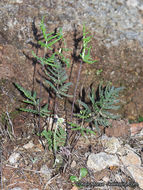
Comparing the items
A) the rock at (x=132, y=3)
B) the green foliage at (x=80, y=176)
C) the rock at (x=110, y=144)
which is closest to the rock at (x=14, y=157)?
the green foliage at (x=80, y=176)

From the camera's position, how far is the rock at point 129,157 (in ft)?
7.37

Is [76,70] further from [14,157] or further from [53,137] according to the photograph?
[14,157]

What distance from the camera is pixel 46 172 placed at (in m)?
2.07

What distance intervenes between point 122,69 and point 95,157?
3.23ft

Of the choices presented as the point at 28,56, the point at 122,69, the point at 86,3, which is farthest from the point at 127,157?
the point at 86,3

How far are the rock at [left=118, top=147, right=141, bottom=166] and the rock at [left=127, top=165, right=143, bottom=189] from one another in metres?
0.05

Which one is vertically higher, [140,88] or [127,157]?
[140,88]

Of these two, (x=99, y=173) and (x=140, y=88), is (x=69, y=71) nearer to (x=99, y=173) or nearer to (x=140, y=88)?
(x=140, y=88)

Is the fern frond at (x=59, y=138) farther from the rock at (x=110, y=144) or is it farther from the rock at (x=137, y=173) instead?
the rock at (x=137, y=173)

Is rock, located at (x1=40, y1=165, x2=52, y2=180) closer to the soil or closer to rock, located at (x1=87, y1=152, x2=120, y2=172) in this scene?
the soil

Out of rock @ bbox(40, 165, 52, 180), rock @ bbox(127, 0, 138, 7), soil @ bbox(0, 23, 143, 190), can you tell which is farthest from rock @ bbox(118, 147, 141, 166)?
rock @ bbox(127, 0, 138, 7)

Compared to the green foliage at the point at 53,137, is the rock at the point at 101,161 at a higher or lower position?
lower

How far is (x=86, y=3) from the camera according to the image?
236 cm

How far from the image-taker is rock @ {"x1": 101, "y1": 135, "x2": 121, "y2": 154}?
91.0 inches
